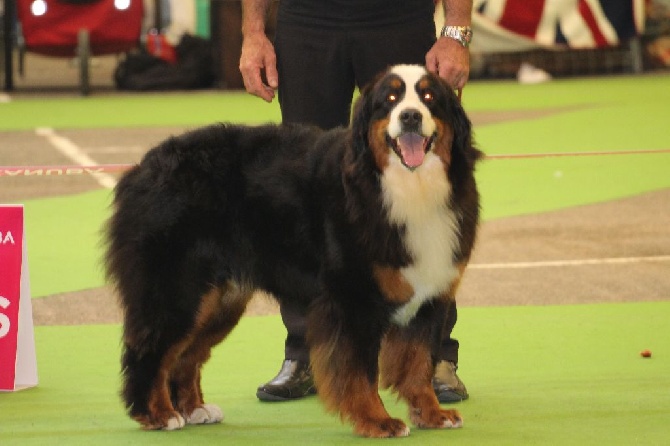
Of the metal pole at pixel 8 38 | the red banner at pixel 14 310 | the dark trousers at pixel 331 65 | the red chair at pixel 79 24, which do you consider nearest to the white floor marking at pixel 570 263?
the dark trousers at pixel 331 65

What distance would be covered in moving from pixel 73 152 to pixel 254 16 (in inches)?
264

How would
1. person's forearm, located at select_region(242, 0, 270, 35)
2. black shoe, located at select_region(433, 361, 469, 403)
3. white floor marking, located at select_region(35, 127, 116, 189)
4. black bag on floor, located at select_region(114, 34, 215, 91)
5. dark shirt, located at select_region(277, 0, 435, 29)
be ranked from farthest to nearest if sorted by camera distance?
black bag on floor, located at select_region(114, 34, 215, 91), white floor marking, located at select_region(35, 127, 116, 189), person's forearm, located at select_region(242, 0, 270, 35), dark shirt, located at select_region(277, 0, 435, 29), black shoe, located at select_region(433, 361, 469, 403)

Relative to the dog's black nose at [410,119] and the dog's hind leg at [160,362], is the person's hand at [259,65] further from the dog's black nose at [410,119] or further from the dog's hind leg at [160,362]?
the dog's black nose at [410,119]

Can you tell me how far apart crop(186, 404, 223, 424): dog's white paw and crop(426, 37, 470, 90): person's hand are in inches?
54.1

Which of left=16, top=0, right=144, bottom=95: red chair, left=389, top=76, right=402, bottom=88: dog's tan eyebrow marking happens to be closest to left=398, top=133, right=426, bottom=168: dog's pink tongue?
left=389, top=76, right=402, bottom=88: dog's tan eyebrow marking

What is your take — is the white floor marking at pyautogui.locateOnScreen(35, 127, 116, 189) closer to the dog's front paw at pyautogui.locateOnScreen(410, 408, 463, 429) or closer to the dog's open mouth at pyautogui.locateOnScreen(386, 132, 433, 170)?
the dog's front paw at pyautogui.locateOnScreen(410, 408, 463, 429)

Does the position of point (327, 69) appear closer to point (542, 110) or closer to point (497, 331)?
point (497, 331)

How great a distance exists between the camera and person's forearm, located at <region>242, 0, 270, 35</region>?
5168 millimetres

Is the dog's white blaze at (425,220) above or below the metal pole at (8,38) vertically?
above

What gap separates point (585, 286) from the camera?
6.82 m

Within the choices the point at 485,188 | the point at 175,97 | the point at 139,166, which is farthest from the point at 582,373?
the point at 175,97

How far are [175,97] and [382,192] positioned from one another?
1211 cm

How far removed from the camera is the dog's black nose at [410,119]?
4.09m

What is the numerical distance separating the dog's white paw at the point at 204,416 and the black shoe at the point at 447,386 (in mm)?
795
